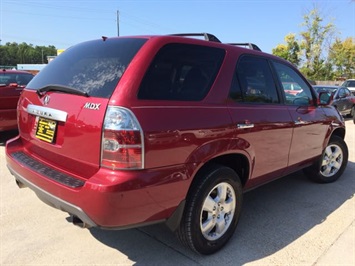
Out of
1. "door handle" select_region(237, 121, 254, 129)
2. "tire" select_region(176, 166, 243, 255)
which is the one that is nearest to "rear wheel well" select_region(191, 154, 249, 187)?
"tire" select_region(176, 166, 243, 255)

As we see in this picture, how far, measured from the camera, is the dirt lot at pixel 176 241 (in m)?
2.90

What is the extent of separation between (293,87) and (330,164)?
5.23 ft

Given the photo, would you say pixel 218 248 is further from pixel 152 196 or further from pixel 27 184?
pixel 27 184

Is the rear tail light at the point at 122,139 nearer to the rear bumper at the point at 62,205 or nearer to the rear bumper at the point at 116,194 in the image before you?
the rear bumper at the point at 116,194

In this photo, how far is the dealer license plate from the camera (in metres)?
2.62

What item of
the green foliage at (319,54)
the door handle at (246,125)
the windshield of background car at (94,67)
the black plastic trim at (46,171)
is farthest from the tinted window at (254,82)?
the green foliage at (319,54)

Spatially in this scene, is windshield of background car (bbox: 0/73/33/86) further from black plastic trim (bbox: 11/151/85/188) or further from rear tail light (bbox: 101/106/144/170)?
rear tail light (bbox: 101/106/144/170)

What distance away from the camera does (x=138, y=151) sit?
2234 mm

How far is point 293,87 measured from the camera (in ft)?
13.8

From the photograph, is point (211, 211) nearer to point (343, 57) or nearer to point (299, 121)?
point (299, 121)

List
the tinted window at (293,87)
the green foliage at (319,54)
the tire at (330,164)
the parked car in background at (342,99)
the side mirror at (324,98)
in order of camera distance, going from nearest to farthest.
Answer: the tinted window at (293,87) → the side mirror at (324,98) → the tire at (330,164) → the parked car in background at (342,99) → the green foliage at (319,54)

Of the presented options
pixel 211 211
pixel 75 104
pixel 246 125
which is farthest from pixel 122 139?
pixel 246 125

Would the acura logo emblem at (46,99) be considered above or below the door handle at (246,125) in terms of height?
above

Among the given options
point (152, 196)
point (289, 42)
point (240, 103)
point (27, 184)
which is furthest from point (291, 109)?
point (289, 42)
